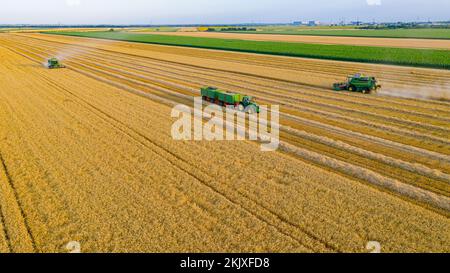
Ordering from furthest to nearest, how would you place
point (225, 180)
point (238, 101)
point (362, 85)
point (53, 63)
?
point (53, 63) < point (362, 85) < point (238, 101) < point (225, 180)

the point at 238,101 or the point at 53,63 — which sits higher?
the point at 53,63

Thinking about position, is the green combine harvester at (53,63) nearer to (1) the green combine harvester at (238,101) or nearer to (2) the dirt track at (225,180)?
(2) the dirt track at (225,180)

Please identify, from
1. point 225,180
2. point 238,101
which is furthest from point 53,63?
point 225,180

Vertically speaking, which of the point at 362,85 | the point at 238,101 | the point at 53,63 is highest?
the point at 53,63

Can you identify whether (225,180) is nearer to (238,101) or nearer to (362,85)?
(238,101)

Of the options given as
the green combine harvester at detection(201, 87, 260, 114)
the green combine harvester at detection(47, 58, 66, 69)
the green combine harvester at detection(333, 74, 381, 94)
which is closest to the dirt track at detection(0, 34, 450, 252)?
the green combine harvester at detection(333, 74, 381, 94)

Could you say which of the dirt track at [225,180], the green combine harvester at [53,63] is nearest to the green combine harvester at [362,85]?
the dirt track at [225,180]

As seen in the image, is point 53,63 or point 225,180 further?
point 53,63

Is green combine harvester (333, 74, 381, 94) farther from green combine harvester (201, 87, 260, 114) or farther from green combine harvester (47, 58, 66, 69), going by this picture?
green combine harvester (47, 58, 66, 69)
